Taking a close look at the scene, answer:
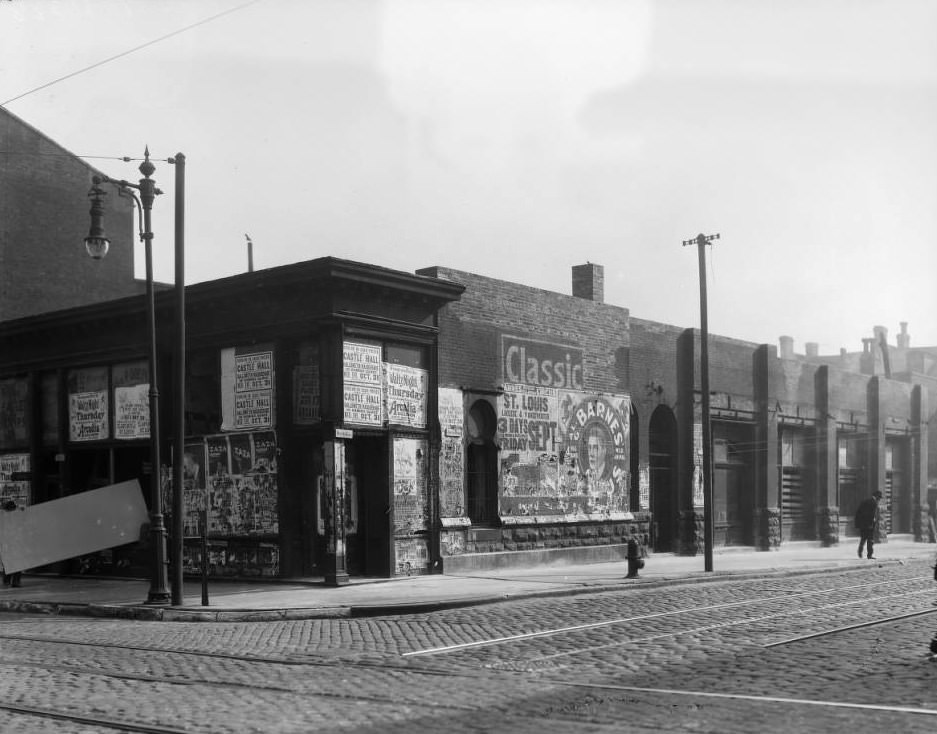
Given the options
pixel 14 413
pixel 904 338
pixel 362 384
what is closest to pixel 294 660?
pixel 362 384

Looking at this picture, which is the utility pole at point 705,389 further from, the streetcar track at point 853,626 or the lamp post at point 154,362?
the lamp post at point 154,362

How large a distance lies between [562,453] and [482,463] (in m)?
2.53

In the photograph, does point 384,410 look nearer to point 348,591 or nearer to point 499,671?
point 348,591

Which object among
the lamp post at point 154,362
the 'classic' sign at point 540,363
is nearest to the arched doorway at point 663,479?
the 'classic' sign at point 540,363

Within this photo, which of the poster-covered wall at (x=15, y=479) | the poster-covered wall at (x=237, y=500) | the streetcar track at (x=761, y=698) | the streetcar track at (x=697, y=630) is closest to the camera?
the streetcar track at (x=761, y=698)

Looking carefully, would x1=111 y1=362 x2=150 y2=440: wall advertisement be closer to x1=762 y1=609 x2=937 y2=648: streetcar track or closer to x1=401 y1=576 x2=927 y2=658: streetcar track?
x1=401 y1=576 x2=927 y2=658: streetcar track

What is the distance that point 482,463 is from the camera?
2327 cm

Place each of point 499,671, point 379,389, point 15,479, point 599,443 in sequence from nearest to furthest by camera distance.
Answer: point 499,671 → point 379,389 → point 15,479 → point 599,443

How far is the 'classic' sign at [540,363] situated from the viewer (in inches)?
939

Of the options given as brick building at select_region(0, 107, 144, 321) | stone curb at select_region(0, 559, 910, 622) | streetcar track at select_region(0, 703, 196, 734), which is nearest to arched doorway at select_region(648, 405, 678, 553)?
stone curb at select_region(0, 559, 910, 622)

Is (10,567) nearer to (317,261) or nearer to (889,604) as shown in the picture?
(317,261)

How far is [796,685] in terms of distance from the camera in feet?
30.2

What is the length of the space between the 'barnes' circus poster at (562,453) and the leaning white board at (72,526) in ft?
24.2

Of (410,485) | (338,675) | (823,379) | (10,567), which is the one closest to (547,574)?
(410,485)
